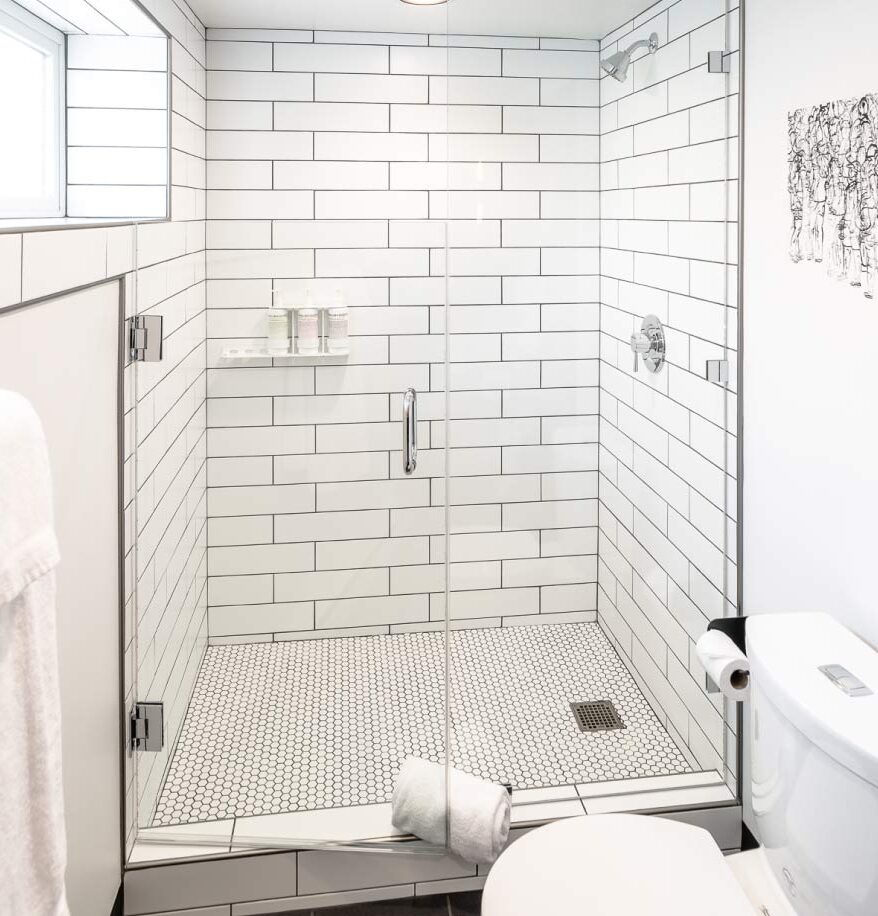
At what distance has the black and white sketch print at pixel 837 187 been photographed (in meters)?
1.55

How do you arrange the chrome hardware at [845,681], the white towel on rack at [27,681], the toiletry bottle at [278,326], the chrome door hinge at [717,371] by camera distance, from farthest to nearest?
the chrome door hinge at [717,371] < the toiletry bottle at [278,326] < the chrome hardware at [845,681] < the white towel on rack at [27,681]

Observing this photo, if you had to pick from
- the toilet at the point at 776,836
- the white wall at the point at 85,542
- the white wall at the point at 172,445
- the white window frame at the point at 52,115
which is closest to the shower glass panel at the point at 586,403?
the toilet at the point at 776,836

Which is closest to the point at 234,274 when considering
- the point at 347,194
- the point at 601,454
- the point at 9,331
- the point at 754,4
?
the point at 347,194

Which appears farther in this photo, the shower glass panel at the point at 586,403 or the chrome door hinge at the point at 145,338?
the shower glass panel at the point at 586,403

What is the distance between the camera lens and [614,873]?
1.47 meters

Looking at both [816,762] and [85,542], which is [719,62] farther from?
[85,542]

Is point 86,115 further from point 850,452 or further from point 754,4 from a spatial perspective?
point 850,452

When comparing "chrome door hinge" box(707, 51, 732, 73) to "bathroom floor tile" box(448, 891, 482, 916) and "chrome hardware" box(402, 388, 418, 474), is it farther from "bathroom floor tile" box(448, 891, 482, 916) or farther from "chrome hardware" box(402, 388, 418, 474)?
"bathroom floor tile" box(448, 891, 482, 916)

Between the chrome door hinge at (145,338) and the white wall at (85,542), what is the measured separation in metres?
0.08

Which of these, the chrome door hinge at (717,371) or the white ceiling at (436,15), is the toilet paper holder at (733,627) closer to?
the chrome door hinge at (717,371)

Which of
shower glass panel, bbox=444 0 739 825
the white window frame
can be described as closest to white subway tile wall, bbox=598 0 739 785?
shower glass panel, bbox=444 0 739 825

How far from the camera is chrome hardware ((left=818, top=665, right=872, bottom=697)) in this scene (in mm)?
1366

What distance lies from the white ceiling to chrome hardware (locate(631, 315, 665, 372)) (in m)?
0.77

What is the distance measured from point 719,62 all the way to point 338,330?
1.13m
